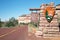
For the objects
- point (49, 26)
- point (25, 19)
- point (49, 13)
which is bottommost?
point (49, 26)

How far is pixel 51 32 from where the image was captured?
1435cm

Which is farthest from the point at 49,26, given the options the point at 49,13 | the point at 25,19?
the point at 25,19

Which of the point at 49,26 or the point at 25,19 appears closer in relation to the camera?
the point at 49,26

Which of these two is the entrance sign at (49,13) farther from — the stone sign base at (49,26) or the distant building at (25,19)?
the distant building at (25,19)

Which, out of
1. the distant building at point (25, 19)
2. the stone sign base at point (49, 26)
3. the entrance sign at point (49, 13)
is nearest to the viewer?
the stone sign base at point (49, 26)

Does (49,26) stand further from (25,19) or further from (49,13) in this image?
(25,19)

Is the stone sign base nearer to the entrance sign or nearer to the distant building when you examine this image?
the entrance sign

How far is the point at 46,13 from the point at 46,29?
1453mm

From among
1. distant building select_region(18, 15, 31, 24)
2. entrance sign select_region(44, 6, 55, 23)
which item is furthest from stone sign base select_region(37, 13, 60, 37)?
distant building select_region(18, 15, 31, 24)

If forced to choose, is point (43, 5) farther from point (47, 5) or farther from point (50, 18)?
point (50, 18)

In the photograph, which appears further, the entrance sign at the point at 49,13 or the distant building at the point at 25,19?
the distant building at the point at 25,19

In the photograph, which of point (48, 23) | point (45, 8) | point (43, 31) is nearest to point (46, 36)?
point (43, 31)

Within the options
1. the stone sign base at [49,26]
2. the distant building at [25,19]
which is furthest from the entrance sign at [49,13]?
the distant building at [25,19]

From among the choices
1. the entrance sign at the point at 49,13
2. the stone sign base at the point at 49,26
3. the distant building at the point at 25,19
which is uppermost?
the distant building at the point at 25,19
